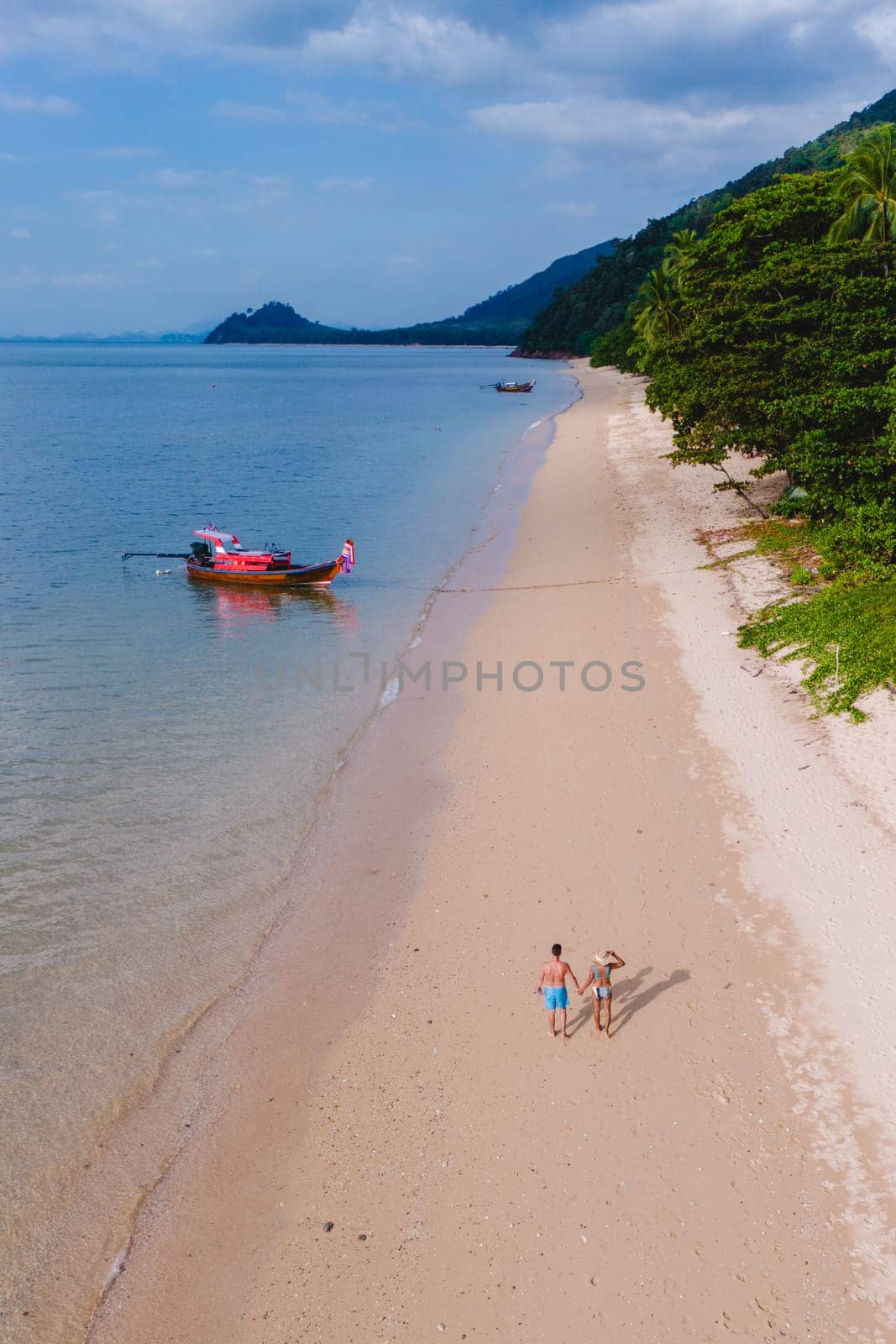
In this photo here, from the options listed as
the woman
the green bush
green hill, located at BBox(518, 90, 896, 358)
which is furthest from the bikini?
green hill, located at BBox(518, 90, 896, 358)

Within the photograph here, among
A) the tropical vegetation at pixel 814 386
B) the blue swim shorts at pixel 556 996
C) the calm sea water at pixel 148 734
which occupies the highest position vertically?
the tropical vegetation at pixel 814 386

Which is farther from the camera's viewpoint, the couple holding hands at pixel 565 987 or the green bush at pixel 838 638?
the green bush at pixel 838 638

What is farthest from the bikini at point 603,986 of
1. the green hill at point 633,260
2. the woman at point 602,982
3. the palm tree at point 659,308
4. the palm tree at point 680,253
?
the green hill at point 633,260

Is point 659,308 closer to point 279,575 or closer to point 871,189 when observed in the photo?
point 871,189

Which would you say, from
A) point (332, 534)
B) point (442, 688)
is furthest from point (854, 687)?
point (332, 534)

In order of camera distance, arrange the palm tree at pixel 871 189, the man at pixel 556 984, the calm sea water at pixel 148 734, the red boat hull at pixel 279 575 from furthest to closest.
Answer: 1. the palm tree at pixel 871 189
2. the red boat hull at pixel 279 575
3. the calm sea water at pixel 148 734
4. the man at pixel 556 984

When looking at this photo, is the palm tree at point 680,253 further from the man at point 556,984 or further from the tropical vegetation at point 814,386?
the man at point 556,984

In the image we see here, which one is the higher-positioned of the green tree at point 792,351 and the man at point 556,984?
the green tree at point 792,351

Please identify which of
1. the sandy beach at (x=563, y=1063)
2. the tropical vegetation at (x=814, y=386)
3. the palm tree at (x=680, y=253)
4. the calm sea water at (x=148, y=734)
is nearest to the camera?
the sandy beach at (x=563, y=1063)
